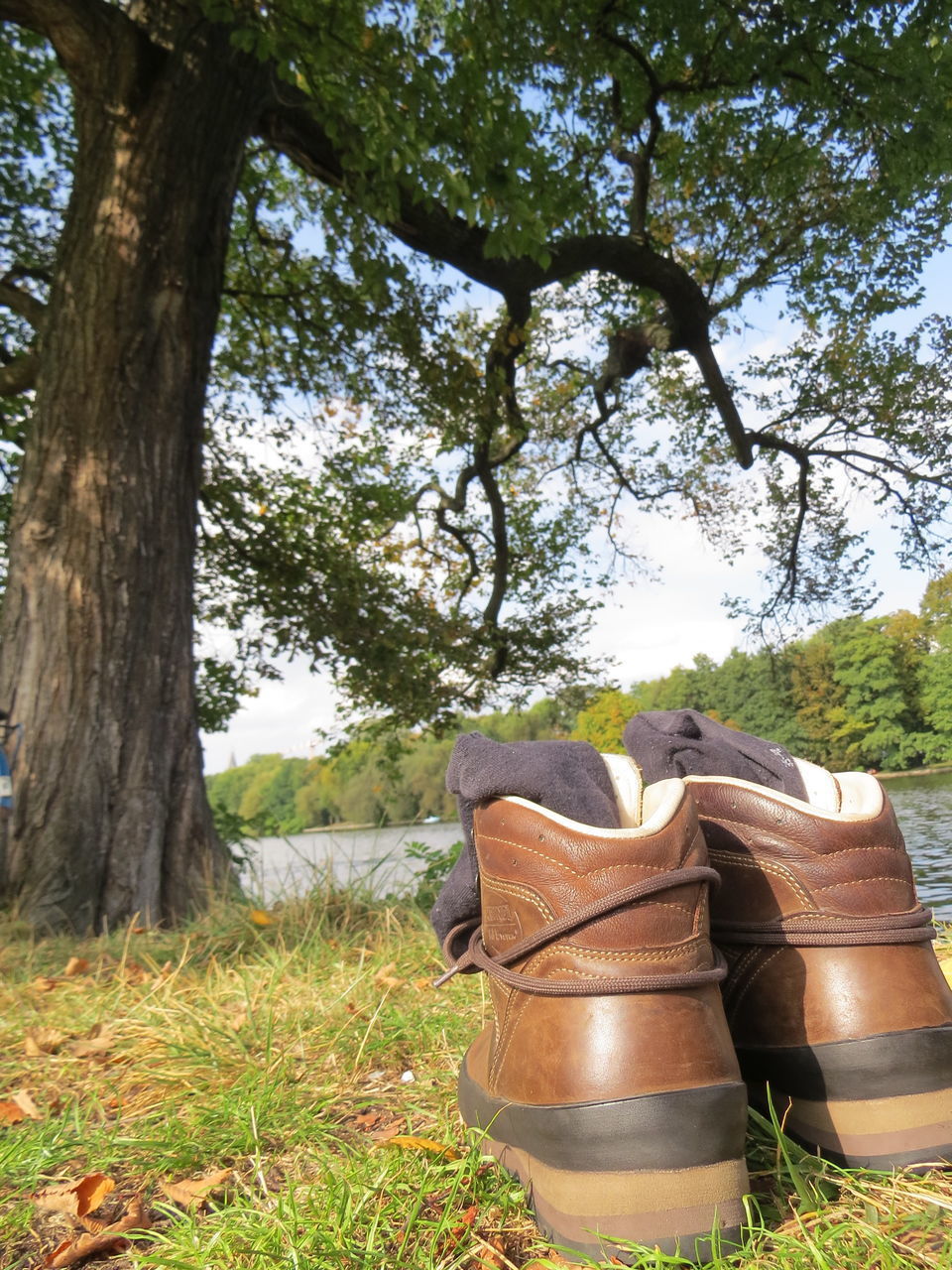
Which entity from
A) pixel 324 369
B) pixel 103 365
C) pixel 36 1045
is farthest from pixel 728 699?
pixel 36 1045

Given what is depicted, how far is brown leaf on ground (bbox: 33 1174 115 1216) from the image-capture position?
4.50 feet

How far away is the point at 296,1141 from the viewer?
5.17ft

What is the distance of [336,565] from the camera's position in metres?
9.07

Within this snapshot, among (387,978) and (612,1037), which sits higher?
(612,1037)

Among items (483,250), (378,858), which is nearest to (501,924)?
(378,858)

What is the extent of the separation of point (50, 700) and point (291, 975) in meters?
2.36

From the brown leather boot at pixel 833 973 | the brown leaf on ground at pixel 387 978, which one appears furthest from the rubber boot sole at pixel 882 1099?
the brown leaf on ground at pixel 387 978

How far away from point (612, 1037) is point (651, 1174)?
0.56ft

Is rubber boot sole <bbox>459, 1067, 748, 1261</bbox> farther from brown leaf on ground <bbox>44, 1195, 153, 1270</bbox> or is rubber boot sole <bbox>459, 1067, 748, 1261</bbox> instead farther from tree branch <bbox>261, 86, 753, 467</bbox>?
tree branch <bbox>261, 86, 753, 467</bbox>

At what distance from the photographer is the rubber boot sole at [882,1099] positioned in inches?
49.3

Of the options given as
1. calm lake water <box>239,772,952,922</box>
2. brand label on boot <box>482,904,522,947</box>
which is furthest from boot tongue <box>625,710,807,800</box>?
calm lake water <box>239,772,952,922</box>

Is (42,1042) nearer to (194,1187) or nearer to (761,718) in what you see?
(194,1187)

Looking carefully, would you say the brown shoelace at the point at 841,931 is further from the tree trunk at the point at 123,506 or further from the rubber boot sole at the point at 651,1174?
the tree trunk at the point at 123,506

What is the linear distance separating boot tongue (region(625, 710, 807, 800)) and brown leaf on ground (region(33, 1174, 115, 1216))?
1.22 metres
